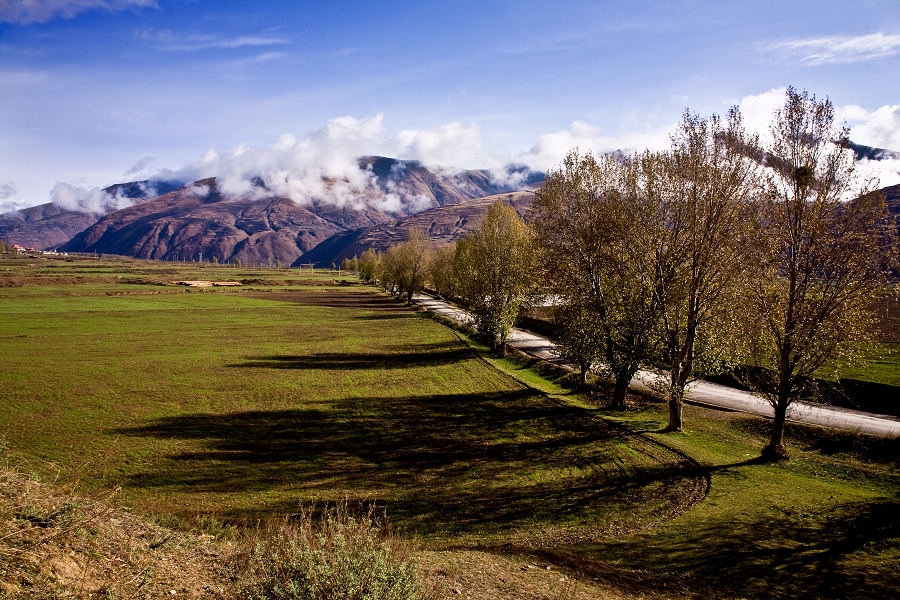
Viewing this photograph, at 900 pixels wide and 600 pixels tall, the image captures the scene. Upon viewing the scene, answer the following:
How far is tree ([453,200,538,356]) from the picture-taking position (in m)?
47.9

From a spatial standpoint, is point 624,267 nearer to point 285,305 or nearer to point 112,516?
point 112,516

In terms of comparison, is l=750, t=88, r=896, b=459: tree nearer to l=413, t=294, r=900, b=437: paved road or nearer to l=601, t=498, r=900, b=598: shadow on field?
l=413, t=294, r=900, b=437: paved road

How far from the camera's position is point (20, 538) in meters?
8.34

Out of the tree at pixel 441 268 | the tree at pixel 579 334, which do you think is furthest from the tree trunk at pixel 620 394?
the tree at pixel 441 268

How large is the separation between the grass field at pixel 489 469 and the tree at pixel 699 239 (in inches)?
182

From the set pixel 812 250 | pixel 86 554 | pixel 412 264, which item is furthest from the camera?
pixel 412 264

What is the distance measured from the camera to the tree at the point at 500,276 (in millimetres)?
47875

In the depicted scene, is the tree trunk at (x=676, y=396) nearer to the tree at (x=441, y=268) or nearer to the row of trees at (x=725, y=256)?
the row of trees at (x=725, y=256)

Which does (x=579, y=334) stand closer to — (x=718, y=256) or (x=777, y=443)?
(x=718, y=256)

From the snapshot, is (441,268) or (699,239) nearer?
(699,239)

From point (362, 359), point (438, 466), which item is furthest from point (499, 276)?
point (438, 466)

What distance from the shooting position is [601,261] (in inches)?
1201

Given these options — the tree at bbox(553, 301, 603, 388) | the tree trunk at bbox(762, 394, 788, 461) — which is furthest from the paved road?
the tree at bbox(553, 301, 603, 388)

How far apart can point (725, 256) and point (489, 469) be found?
51.1ft
